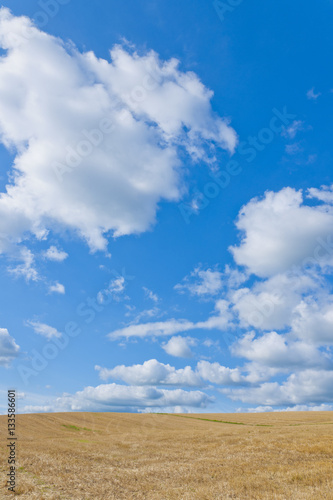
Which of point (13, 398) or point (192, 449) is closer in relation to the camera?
point (13, 398)

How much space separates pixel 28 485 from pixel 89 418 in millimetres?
68553

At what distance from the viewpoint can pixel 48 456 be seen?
28.6 metres

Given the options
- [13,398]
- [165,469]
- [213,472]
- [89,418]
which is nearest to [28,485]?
[13,398]

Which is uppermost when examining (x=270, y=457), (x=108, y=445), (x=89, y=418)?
(x=270, y=457)

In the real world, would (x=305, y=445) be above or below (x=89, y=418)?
above

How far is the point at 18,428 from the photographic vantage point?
5888 cm

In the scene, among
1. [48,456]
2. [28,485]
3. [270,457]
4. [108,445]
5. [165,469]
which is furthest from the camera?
[108,445]

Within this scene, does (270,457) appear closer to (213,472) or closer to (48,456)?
(213,472)

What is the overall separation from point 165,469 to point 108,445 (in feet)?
57.8

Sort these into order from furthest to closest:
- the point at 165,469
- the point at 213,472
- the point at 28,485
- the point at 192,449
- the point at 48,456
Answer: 1. the point at 192,449
2. the point at 48,456
3. the point at 165,469
4. the point at 213,472
5. the point at 28,485

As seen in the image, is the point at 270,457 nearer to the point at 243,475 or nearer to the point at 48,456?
the point at 243,475

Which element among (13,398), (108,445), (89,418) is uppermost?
(13,398)

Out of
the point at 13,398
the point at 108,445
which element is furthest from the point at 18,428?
the point at 13,398

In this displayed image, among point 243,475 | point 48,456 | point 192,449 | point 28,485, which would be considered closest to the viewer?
point 28,485
